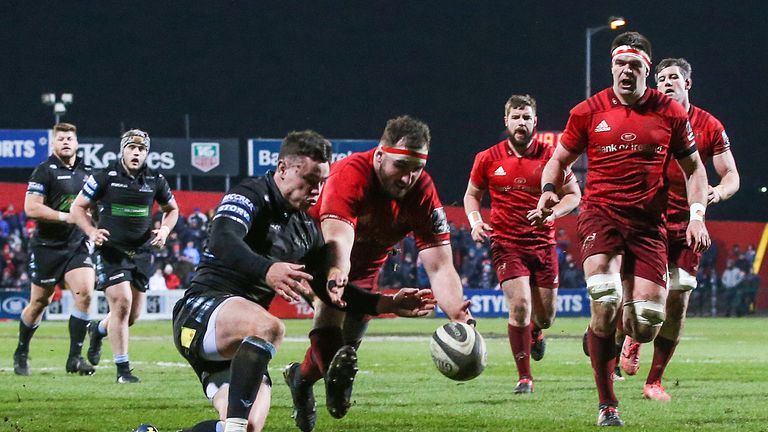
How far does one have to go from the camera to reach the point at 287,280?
18.2 ft

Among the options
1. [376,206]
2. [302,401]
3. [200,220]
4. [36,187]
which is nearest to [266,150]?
[200,220]

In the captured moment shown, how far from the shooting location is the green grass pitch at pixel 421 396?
8.05 metres

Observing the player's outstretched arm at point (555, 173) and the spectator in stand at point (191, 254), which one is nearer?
the player's outstretched arm at point (555, 173)

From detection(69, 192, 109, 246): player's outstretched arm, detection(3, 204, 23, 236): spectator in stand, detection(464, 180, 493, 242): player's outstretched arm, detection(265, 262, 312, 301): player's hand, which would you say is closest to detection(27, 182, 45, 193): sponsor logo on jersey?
detection(69, 192, 109, 246): player's outstretched arm

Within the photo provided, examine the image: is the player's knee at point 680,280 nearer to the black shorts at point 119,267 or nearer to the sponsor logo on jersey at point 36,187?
the black shorts at point 119,267

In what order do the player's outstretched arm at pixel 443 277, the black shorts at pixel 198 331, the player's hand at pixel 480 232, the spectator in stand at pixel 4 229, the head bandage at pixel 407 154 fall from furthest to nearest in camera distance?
the spectator in stand at pixel 4 229 → the player's hand at pixel 480 232 → the player's outstretched arm at pixel 443 277 → the head bandage at pixel 407 154 → the black shorts at pixel 198 331

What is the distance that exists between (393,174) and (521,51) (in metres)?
91.0

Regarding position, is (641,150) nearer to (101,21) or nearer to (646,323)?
(646,323)

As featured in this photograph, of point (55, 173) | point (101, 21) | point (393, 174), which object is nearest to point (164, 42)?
point (101, 21)

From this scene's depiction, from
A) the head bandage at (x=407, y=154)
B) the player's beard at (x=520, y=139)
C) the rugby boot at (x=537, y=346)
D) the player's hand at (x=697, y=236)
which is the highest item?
the head bandage at (x=407, y=154)

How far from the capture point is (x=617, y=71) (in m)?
8.47

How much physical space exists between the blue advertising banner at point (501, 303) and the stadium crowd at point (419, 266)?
0.37 metres

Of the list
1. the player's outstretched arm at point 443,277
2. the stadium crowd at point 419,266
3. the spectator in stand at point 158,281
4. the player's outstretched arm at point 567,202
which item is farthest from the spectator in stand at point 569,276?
the player's outstretched arm at point 443,277

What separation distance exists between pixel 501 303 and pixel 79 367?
2063cm
